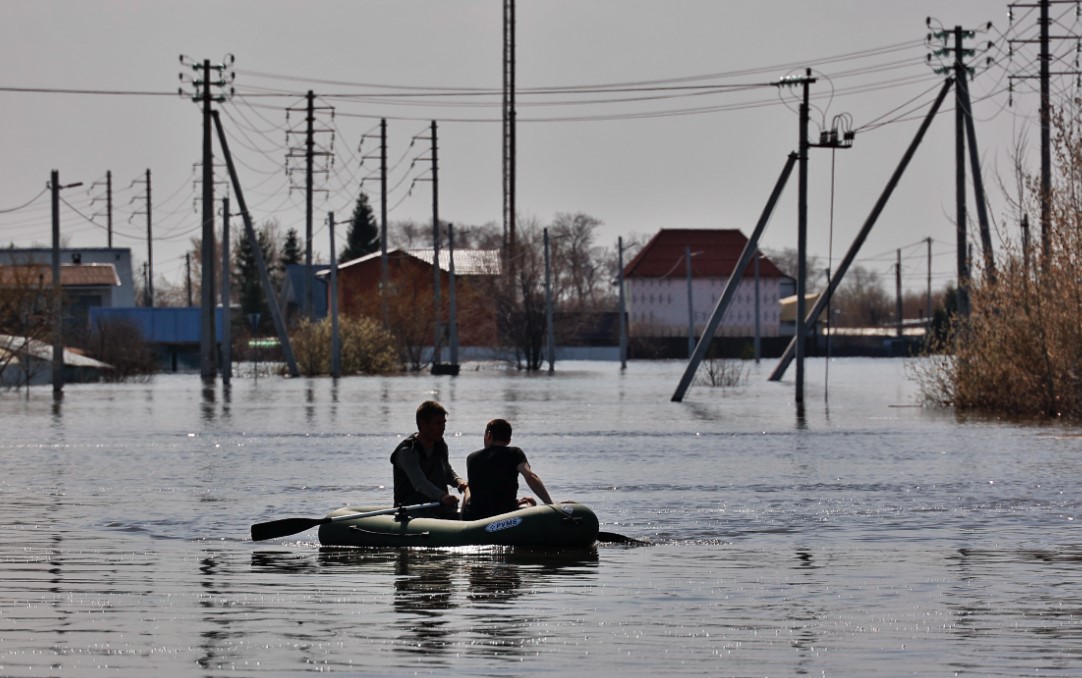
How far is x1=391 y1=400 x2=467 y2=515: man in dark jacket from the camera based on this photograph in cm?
1677

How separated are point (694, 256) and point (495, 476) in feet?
464

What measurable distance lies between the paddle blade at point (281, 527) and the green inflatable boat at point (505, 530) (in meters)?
0.90

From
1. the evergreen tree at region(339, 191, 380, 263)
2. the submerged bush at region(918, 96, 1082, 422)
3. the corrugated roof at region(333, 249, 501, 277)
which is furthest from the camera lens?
the evergreen tree at region(339, 191, 380, 263)

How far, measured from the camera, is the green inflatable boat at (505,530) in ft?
54.0

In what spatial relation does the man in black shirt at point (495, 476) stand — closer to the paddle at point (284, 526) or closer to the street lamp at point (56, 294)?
the paddle at point (284, 526)

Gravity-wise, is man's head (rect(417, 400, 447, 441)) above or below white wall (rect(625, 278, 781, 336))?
below

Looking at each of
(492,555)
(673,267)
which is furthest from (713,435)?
(673,267)

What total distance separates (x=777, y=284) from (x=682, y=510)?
13844 centimetres

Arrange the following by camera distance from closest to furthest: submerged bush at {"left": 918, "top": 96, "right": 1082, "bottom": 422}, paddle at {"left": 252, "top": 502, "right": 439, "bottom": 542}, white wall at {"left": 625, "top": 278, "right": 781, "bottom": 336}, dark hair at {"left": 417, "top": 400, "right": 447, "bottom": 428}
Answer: dark hair at {"left": 417, "top": 400, "right": 447, "bottom": 428} < paddle at {"left": 252, "top": 502, "right": 439, "bottom": 542} < submerged bush at {"left": 918, "top": 96, "right": 1082, "bottom": 422} < white wall at {"left": 625, "top": 278, "right": 781, "bottom": 336}

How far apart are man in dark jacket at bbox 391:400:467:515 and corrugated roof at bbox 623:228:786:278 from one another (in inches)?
5420

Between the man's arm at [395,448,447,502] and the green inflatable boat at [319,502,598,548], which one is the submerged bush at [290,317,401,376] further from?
the green inflatable boat at [319,502,598,548]

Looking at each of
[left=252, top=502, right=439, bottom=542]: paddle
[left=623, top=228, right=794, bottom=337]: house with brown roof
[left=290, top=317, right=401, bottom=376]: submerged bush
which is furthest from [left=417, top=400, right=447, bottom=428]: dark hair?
[left=623, top=228, right=794, bottom=337]: house with brown roof

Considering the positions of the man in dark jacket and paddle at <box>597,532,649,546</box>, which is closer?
the man in dark jacket

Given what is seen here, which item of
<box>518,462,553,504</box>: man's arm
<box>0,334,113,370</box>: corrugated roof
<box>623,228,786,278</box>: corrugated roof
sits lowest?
<box>518,462,553,504</box>: man's arm
